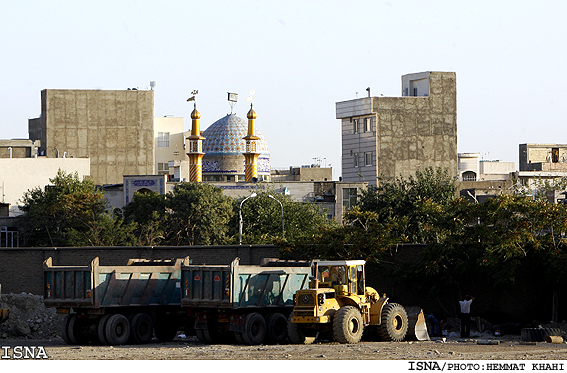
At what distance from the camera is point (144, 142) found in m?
97.0

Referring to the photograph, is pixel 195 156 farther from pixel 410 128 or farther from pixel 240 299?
pixel 240 299

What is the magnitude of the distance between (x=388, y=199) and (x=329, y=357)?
26.2 m

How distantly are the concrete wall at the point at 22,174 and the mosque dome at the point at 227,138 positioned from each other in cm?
3118

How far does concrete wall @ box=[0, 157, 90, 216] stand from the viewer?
7838cm

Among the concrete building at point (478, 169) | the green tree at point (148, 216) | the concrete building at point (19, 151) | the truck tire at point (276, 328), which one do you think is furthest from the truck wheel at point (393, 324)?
the concrete building at point (478, 169)

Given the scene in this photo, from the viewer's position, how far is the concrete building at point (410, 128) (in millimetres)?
87125

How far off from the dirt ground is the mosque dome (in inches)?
3275


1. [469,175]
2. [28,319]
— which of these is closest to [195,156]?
[469,175]

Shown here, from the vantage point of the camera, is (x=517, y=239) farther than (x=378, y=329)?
Yes

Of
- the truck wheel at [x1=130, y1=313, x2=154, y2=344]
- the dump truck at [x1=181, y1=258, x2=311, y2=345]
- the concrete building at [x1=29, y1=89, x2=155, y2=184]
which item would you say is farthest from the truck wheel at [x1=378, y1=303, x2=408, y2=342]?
the concrete building at [x1=29, y1=89, x2=155, y2=184]

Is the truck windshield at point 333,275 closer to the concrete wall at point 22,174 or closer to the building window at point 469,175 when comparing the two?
the concrete wall at point 22,174

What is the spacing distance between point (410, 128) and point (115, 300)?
A: 2493 inches

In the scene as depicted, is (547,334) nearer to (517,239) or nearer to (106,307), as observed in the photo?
(517,239)
